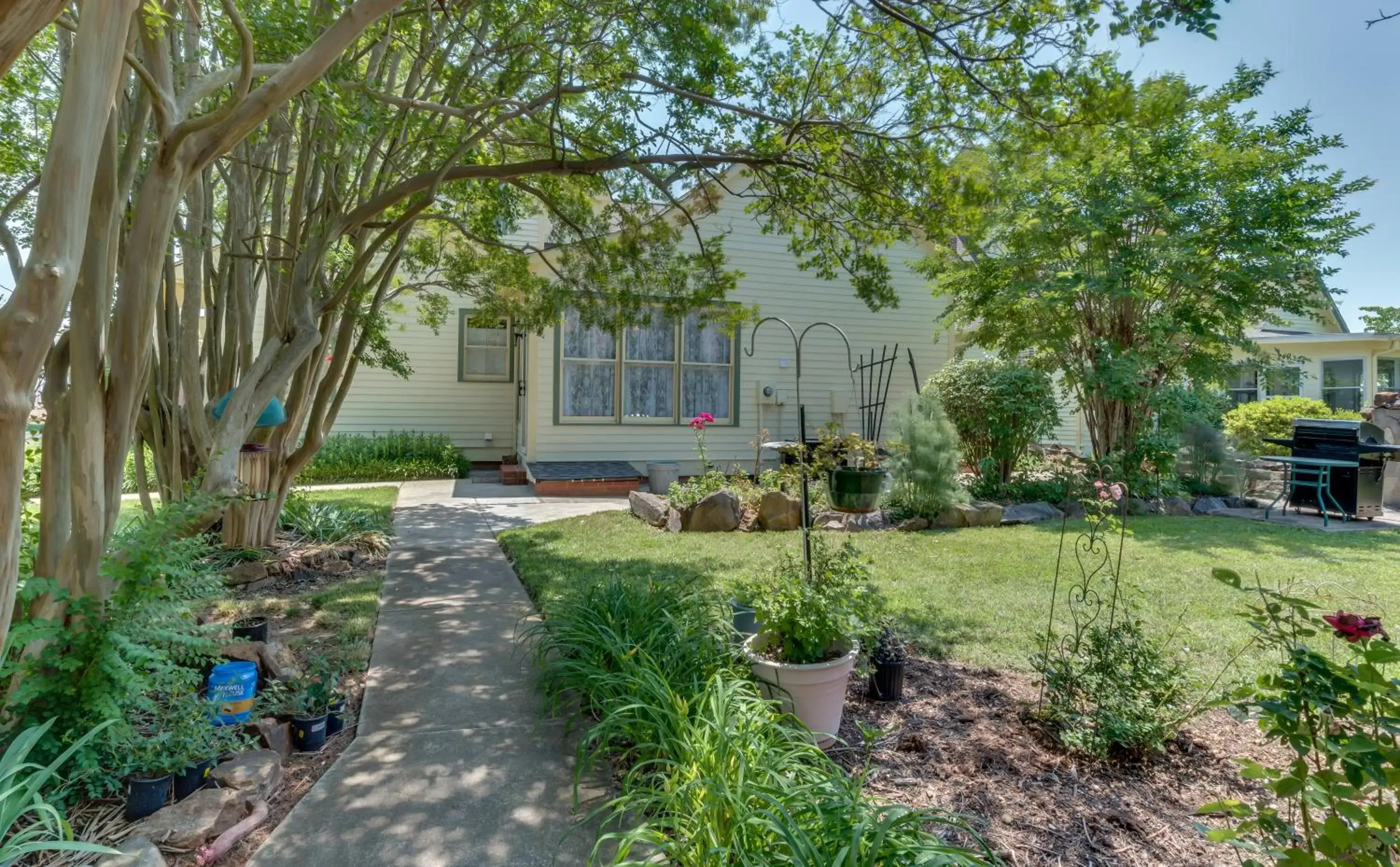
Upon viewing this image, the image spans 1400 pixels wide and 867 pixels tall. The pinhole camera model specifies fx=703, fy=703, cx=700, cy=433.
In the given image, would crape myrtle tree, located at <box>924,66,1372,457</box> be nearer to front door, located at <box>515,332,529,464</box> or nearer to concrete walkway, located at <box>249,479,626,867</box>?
concrete walkway, located at <box>249,479,626,867</box>

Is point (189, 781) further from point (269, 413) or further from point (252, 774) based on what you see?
point (269, 413)

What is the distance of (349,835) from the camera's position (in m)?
2.18

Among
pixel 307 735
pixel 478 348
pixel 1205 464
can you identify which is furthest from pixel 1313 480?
pixel 478 348

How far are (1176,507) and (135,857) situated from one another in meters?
10.6

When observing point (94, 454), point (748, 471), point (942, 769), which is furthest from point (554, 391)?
point (942, 769)

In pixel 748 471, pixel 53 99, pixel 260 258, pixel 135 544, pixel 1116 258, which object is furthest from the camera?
pixel 748 471

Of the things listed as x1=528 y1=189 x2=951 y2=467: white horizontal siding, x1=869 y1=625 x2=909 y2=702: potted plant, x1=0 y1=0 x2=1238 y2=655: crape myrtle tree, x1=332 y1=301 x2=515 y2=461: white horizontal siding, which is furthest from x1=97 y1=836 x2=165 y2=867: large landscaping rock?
x1=332 y1=301 x2=515 y2=461: white horizontal siding

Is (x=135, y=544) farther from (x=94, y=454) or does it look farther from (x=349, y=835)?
(x=349, y=835)

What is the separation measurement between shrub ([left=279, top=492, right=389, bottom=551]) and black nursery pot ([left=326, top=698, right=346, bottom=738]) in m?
3.62

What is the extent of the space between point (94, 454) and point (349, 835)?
168 centimetres

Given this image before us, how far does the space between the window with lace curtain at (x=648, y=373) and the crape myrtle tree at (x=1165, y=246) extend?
4374mm

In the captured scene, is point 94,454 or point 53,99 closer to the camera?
point 94,454

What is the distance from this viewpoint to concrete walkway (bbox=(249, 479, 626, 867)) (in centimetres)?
212

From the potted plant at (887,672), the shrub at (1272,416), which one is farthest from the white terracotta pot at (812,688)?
the shrub at (1272,416)
